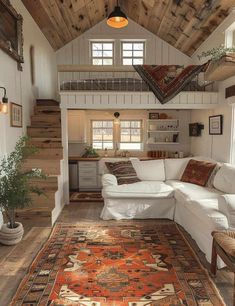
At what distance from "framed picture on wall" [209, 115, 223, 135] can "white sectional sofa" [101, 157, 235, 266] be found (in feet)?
2.69

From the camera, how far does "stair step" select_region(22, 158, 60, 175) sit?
14.6ft

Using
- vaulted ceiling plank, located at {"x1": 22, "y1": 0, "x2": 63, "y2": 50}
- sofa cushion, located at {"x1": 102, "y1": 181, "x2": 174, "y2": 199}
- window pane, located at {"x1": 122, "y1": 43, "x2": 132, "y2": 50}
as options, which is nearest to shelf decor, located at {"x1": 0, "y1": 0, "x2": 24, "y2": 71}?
vaulted ceiling plank, located at {"x1": 22, "y1": 0, "x2": 63, "y2": 50}

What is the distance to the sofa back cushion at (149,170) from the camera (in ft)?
15.1

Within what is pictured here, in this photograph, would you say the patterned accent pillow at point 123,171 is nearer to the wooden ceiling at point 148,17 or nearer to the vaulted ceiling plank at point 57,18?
the wooden ceiling at point 148,17

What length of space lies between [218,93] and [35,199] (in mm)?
3780

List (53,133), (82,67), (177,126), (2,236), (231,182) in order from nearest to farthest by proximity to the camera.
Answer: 1. (2,236)
2. (231,182)
3. (82,67)
4. (53,133)
5. (177,126)

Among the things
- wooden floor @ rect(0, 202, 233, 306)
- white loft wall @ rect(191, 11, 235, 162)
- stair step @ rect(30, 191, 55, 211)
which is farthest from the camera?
white loft wall @ rect(191, 11, 235, 162)

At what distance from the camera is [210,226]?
8.67 ft

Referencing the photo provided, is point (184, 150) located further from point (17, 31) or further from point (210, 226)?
point (17, 31)

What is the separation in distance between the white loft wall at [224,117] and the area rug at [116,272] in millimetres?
1918

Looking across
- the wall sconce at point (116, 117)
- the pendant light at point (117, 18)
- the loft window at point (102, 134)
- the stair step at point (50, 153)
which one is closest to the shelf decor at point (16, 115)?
the stair step at point (50, 153)

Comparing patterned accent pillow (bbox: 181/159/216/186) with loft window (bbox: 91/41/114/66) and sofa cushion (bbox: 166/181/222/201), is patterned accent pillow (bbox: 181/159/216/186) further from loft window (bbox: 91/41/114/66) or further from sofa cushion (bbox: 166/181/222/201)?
loft window (bbox: 91/41/114/66)

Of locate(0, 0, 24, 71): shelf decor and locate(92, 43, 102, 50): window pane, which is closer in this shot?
locate(0, 0, 24, 71): shelf decor

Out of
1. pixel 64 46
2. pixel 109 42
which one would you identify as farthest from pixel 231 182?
pixel 64 46
